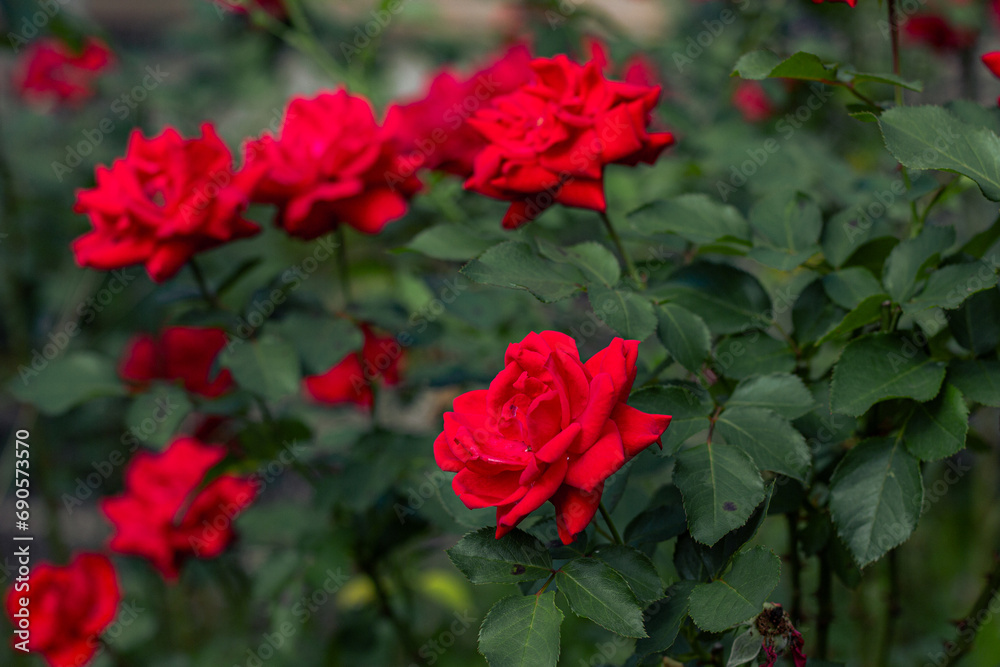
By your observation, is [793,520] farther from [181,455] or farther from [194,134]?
[194,134]

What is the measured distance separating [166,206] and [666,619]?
629 millimetres

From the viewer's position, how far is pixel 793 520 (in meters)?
0.66

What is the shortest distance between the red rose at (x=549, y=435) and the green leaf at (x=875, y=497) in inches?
6.8

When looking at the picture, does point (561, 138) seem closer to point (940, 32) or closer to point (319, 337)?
point (319, 337)

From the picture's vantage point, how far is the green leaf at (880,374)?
20.8 inches

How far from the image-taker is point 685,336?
1.89 feet

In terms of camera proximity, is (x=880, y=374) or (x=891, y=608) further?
(x=891, y=608)

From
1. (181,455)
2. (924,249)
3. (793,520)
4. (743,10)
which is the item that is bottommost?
(181,455)

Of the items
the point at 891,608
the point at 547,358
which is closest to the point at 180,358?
the point at 547,358

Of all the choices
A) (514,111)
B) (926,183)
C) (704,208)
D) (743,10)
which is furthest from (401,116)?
(743,10)

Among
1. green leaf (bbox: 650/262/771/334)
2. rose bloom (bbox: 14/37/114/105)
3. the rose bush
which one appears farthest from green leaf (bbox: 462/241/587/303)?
rose bloom (bbox: 14/37/114/105)

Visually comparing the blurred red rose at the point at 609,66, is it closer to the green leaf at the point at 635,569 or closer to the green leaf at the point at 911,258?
the green leaf at the point at 911,258

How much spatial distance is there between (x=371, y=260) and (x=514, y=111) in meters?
0.84

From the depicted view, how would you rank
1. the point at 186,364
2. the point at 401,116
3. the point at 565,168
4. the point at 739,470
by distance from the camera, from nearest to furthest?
the point at 739,470
the point at 565,168
the point at 401,116
the point at 186,364
